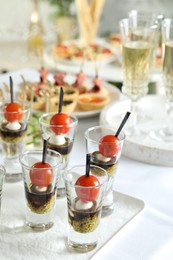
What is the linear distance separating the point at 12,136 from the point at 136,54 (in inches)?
21.5

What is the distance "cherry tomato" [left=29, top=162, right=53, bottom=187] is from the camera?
119cm

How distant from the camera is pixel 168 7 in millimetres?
4305

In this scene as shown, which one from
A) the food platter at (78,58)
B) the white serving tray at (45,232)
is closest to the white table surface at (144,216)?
the white serving tray at (45,232)

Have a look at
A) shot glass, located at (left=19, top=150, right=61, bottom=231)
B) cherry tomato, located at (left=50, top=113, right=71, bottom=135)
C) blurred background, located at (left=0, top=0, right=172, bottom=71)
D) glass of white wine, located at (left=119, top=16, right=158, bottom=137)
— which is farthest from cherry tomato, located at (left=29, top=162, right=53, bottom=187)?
blurred background, located at (left=0, top=0, right=172, bottom=71)

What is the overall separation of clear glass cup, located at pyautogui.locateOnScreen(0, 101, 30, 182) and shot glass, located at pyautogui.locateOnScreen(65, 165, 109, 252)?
0.34m

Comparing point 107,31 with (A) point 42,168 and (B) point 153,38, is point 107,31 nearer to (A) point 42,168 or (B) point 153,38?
(B) point 153,38

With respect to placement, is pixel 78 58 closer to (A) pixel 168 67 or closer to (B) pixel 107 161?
(A) pixel 168 67

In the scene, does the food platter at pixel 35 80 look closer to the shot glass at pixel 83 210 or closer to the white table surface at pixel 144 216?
the white table surface at pixel 144 216

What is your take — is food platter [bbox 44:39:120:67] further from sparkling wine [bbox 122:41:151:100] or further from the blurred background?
sparkling wine [bbox 122:41:151:100]

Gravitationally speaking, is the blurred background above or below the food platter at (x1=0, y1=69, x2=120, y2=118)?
below

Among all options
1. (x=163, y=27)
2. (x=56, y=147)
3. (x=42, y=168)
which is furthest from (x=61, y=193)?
(x=163, y=27)

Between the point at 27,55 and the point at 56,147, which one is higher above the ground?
the point at 56,147

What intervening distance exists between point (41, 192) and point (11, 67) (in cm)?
283

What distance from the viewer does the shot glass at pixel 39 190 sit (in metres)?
1.20
